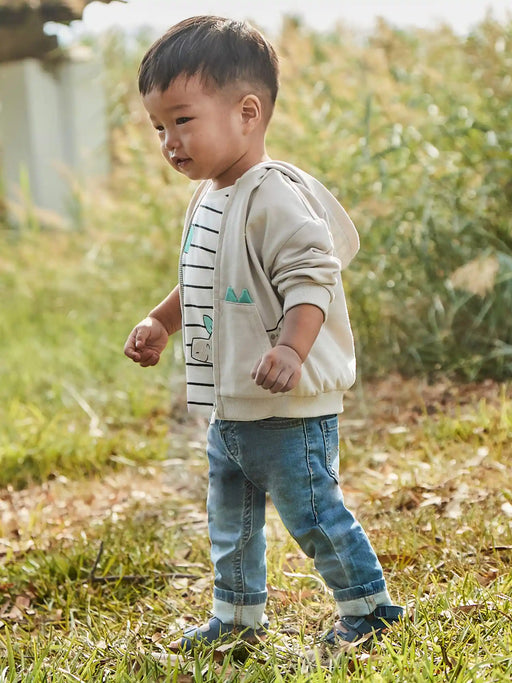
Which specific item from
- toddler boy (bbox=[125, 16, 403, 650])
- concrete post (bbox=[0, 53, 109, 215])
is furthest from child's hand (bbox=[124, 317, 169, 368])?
concrete post (bbox=[0, 53, 109, 215])

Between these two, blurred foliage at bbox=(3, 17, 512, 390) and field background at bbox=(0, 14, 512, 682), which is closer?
field background at bbox=(0, 14, 512, 682)

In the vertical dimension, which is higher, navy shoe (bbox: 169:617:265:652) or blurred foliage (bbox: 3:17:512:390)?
blurred foliage (bbox: 3:17:512:390)

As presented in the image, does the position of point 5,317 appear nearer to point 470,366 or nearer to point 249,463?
point 470,366

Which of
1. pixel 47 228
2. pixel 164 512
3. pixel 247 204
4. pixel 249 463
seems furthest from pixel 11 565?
pixel 47 228

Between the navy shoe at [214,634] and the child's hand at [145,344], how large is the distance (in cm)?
68

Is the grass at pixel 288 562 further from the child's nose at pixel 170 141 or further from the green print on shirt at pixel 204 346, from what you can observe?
the child's nose at pixel 170 141

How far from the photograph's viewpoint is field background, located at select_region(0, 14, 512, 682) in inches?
92.8

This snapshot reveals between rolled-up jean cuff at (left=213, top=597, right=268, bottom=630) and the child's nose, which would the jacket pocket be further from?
rolled-up jean cuff at (left=213, top=597, right=268, bottom=630)

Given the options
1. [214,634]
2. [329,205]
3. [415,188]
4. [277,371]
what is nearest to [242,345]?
[277,371]

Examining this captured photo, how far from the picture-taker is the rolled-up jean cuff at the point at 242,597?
7.82 feet

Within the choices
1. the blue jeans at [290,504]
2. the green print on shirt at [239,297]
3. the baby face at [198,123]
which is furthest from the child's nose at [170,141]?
the blue jeans at [290,504]

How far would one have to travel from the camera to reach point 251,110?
2.17m

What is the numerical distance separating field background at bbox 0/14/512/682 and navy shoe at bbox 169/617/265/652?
0.06 meters

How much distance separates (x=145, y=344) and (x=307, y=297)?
1.85 feet
